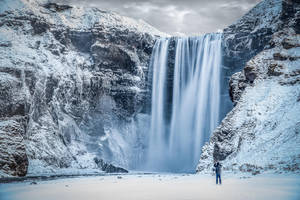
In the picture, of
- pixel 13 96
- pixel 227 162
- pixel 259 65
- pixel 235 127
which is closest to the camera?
pixel 227 162

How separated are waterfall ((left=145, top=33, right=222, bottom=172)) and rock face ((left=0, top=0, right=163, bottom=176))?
9.22 feet

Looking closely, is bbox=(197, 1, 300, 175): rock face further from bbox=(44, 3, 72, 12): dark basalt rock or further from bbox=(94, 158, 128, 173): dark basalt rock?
bbox=(44, 3, 72, 12): dark basalt rock

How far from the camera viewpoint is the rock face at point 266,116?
2266 cm

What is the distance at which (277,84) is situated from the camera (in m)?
31.0

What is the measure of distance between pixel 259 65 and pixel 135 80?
860 inches

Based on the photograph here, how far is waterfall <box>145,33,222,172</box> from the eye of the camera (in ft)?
144

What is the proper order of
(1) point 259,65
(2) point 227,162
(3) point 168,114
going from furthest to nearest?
(3) point 168,114
(1) point 259,65
(2) point 227,162

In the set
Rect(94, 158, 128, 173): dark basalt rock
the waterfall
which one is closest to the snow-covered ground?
Rect(94, 158, 128, 173): dark basalt rock

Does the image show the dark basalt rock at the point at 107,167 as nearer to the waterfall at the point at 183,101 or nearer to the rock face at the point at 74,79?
the rock face at the point at 74,79

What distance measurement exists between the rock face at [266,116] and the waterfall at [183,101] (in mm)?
8769

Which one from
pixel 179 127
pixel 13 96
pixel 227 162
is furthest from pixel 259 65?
pixel 13 96

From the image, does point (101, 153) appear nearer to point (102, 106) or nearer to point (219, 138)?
point (102, 106)

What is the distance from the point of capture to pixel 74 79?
151 ft

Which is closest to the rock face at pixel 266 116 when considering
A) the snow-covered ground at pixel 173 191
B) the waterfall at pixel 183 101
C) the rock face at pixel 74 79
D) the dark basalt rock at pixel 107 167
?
the snow-covered ground at pixel 173 191
